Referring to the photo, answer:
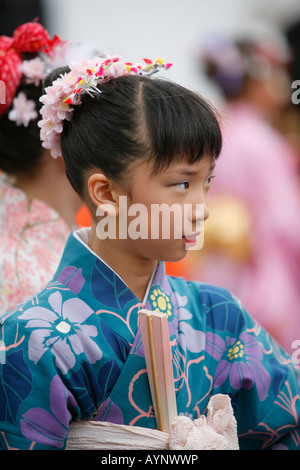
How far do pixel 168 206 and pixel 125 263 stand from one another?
0.63 feet

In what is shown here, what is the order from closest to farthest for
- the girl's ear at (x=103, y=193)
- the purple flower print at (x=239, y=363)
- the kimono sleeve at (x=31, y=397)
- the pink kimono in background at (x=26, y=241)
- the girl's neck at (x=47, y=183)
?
1. the kimono sleeve at (x=31, y=397)
2. the girl's ear at (x=103, y=193)
3. the purple flower print at (x=239, y=363)
4. the pink kimono in background at (x=26, y=241)
5. the girl's neck at (x=47, y=183)

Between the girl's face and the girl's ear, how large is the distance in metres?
0.03

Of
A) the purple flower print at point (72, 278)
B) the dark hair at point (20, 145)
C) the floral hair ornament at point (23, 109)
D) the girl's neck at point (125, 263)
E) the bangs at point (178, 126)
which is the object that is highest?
the floral hair ornament at point (23, 109)

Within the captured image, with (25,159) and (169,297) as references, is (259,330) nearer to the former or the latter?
(169,297)

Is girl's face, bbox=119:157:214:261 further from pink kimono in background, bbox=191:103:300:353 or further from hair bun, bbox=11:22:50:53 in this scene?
pink kimono in background, bbox=191:103:300:353

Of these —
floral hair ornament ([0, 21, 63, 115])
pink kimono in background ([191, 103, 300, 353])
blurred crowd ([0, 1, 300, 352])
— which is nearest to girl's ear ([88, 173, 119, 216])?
floral hair ornament ([0, 21, 63, 115])

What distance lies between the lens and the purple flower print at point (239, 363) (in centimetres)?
159

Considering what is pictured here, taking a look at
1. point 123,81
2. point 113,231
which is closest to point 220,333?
point 113,231

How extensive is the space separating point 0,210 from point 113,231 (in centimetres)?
74

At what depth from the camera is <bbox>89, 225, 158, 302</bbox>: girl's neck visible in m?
1.52

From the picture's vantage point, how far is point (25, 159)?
2135 millimetres

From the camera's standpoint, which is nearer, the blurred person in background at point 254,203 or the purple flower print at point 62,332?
the purple flower print at point 62,332

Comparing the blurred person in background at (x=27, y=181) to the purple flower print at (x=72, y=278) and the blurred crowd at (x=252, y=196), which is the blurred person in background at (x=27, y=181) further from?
the blurred crowd at (x=252, y=196)

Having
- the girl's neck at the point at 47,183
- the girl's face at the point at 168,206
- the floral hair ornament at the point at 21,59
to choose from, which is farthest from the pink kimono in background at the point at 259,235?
the girl's face at the point at 168,206
